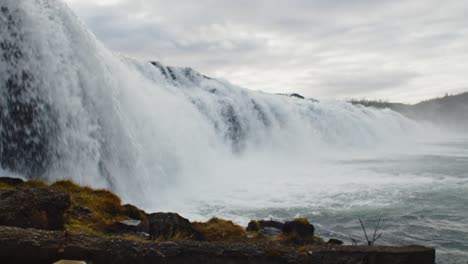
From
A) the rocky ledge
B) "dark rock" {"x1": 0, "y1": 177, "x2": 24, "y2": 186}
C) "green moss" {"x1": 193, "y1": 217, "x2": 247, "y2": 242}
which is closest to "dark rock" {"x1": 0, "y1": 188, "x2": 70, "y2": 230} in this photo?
the rocky ledge

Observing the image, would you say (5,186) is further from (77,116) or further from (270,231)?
(270,231)

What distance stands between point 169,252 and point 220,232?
4.02m

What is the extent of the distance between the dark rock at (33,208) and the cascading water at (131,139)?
15.7ft

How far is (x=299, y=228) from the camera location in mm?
8398

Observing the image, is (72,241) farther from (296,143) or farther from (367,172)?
(296,143)

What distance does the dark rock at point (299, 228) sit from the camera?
326 inches

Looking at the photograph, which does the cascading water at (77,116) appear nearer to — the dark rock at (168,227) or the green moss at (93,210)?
the green moss at (93,210)

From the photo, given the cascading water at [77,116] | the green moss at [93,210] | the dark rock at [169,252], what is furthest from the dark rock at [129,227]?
the cascading water at [77,116]

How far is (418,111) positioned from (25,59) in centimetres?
14097

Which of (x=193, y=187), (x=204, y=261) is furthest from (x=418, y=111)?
(x=204, y=261)

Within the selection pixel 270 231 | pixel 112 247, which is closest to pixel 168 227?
pixel 270 231

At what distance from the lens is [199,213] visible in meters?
11.7

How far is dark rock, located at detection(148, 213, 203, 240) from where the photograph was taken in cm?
646

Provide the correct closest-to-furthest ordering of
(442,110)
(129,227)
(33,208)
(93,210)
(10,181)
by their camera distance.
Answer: (33,208) → (129,227) → (93,210) → (10,181) → (442,110)
